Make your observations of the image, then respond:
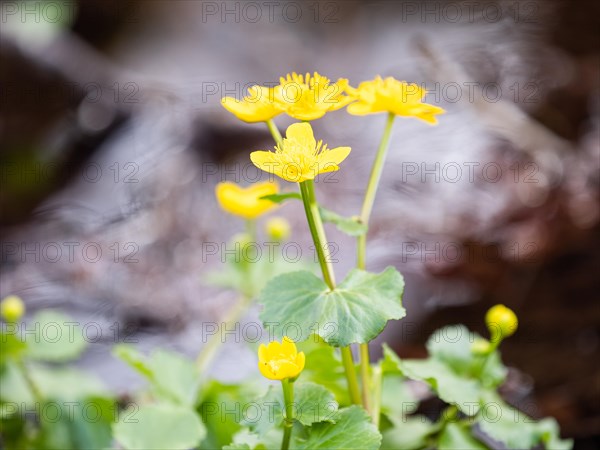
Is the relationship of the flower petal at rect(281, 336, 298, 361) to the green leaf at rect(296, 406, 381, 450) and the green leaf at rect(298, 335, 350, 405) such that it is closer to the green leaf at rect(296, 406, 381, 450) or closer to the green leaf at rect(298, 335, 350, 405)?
the green leaf at rect(296, 406, 381, 450)

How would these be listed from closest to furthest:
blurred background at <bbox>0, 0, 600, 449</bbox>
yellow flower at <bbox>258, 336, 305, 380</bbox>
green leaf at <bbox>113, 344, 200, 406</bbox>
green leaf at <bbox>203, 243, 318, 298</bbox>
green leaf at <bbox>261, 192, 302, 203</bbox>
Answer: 1. yellow flower at <bbox>258, 336, 305, 380</bbox>
2. green leaf at <bbox>261, 192, 302, 203</bbox>
3. green leaf at <bbox>113, 344, 200, 406</bbox>
4. green leaf at <bbox>203, 243, 318, 298</bbox>
5. blurred background at <bbox>0, 0, 600, 449</bbox>

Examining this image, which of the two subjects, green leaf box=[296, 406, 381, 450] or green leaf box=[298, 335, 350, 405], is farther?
green leaf box=[298, 335, 350, 405]

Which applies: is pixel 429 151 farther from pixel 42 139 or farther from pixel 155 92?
pixel 42 139

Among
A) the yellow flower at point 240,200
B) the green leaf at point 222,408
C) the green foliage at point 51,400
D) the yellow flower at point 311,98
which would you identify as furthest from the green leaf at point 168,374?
the yellow flower at point 311,98

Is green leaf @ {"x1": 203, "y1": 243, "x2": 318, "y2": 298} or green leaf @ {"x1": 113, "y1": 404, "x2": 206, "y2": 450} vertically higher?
green leaf @ {"x1": 203, "y1": 243, "x2": 318, "y2": 298}

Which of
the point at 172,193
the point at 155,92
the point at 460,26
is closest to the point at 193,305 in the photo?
the point at 172,193

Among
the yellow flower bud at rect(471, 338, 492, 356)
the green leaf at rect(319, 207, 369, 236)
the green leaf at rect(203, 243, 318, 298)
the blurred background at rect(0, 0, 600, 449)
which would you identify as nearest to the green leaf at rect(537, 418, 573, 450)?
the yellow flower bud at rect(471, 338, 492, 356)
